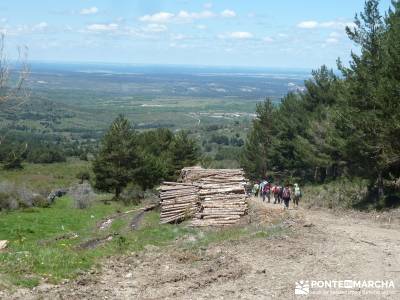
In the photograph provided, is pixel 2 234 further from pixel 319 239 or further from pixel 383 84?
pixel 383 84

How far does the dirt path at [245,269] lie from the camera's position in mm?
10258

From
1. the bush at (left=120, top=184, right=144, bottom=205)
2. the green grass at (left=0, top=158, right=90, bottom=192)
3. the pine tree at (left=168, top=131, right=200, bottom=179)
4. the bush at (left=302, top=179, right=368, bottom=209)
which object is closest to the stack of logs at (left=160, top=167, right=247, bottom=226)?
the bush at (left=302, top=179, right=368, bottom=209)

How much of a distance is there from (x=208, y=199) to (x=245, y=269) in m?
10.7

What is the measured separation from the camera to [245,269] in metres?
11.9

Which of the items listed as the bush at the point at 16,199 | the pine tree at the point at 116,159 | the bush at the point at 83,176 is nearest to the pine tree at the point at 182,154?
the pine tree at the point at 116,159

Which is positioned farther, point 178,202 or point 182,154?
point 182,154

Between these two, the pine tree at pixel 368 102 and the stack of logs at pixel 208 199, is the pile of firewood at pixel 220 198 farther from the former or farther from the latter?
the pine tree at pixel 368 102

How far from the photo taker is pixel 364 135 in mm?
23969

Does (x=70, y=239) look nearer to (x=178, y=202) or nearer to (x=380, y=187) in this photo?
(x=178, y=202)

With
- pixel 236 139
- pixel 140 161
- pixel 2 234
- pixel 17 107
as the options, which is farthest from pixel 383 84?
pixel 236 139

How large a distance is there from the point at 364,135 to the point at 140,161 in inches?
955

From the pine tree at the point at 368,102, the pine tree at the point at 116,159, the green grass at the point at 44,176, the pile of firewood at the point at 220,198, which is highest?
the pine tree at the point at 368,102

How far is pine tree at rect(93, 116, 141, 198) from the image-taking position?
4306 cm

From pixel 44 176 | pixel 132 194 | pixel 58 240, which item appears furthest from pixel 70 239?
pixel 44 176
